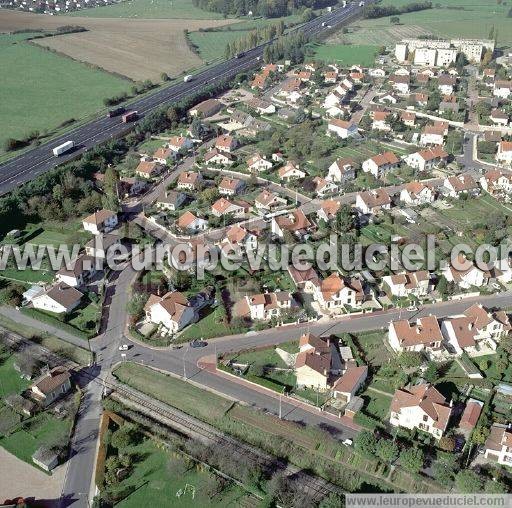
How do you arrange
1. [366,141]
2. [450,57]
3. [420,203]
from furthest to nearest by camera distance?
1. [450,57]
2. [366,141]
3. [420,203]

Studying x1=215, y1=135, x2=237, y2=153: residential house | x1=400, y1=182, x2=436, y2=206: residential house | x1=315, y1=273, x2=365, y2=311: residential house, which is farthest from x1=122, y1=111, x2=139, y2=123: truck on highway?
Result: x1=315, y1=273, x2=365, y2=311: residential house

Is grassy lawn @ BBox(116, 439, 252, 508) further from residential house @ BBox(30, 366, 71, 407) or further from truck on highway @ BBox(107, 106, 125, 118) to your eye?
truck on highway @ BBox(107, 106, 125, 118)

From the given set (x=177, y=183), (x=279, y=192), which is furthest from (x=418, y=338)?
(x=177, y=183)

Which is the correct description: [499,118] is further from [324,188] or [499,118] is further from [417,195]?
[324,188]

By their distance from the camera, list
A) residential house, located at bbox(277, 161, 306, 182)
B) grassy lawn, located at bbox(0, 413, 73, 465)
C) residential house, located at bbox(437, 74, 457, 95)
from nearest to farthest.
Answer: grassy lawn, located at bbox(0, 413, 73, 465) → residential house, located at bbox(277, 161, 306, 182) → residential house, located at bbox(437, 74, 457, 95)

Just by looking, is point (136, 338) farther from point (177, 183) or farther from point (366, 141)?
point (366, 141)

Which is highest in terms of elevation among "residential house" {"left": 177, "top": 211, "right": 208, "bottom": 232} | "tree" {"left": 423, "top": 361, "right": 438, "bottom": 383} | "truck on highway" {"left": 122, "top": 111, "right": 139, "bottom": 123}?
"truck on highway" {"left": 122, "top": 111, "right": 139, "bottom": 123}

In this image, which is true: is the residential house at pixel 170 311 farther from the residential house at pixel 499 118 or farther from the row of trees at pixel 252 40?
the row of trees at pixel 252 40
